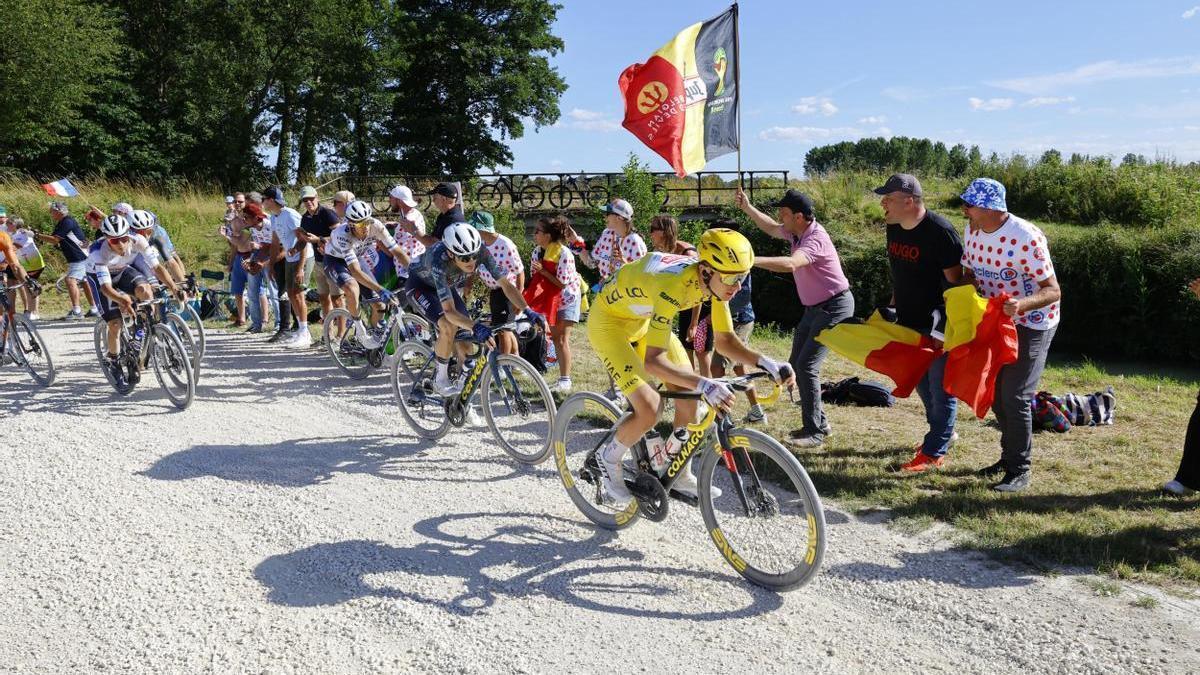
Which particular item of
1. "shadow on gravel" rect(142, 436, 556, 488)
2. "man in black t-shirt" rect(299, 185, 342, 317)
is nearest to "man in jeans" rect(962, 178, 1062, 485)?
"shadow on gravel" rect(142, 436, 556, 488)

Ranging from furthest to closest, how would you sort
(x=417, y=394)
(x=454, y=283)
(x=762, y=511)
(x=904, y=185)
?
1. (x=417, y=394)
2. (x=454, y=283)
3. (x=904, y=185)
4. (x=762, y=511)

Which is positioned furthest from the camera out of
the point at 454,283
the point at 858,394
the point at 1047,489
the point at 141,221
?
the point at 141,221

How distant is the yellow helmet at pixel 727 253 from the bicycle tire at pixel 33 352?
8719 millimetres

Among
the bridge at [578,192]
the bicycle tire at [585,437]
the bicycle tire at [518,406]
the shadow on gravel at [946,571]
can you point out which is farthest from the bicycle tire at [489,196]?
the shadow on gravel at [946,571]

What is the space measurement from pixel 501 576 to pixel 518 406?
202 centimetres

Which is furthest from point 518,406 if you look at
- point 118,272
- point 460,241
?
point 118,272

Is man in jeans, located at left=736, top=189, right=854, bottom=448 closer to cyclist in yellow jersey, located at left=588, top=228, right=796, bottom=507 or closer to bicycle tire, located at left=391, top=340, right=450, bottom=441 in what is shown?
cyclist in yellow jersey, located at left=588, top=228, right=796, bottom=507

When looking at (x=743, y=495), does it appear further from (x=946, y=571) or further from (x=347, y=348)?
(x=347, y=348)

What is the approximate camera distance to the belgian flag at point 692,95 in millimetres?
8430

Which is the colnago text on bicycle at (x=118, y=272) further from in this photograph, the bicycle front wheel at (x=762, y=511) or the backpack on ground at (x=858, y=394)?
the backpack on ground at (x=858, y=394)

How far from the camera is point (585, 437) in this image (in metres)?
5.70

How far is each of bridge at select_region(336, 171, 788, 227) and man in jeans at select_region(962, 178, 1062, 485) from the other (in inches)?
772

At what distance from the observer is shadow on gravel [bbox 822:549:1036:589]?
4367 mm

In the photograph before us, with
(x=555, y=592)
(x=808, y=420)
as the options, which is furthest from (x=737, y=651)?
(x=808, y=420)
